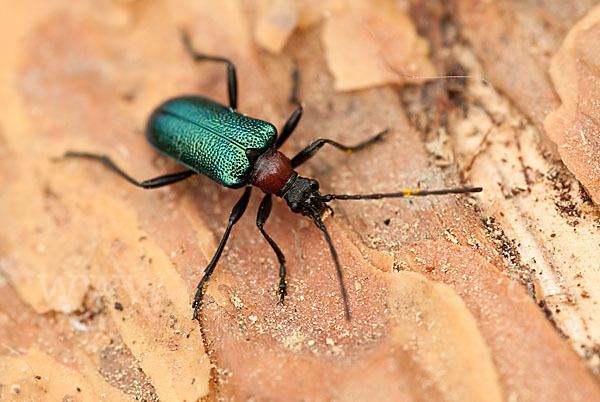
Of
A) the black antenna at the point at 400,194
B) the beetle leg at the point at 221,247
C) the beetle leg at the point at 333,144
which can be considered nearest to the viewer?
the black antenna at the point at 400,194

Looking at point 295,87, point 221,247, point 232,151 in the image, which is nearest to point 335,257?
point 221,247

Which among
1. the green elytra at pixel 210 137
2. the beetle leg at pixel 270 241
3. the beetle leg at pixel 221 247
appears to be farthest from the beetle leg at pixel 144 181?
the beetle leg at pixel 270 241

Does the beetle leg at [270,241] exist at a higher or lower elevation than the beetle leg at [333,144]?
lower

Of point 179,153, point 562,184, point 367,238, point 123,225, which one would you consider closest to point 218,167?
point 179,153

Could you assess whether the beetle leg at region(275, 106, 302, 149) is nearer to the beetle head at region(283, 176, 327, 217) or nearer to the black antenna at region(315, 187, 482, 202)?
the beetle head at region(283, 176, 327, 217)

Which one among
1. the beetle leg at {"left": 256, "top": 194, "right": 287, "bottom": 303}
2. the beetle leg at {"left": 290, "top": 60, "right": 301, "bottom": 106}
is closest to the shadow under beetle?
the beetle leg at {"left": 256, "top": 194, "right": 287, "bottom": 303}

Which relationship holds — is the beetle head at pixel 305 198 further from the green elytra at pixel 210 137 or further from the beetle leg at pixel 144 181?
the beetle leg at pixel 144 181
